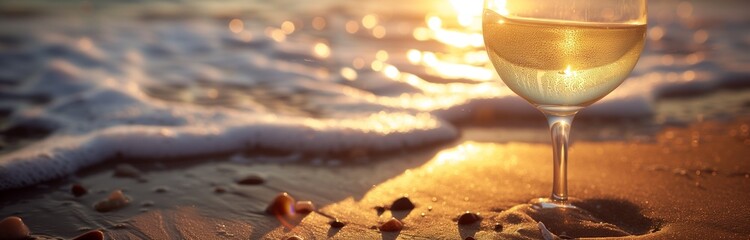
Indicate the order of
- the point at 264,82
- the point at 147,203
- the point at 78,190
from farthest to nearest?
the point at 264,82
the point at 78,190
the point at 147,203

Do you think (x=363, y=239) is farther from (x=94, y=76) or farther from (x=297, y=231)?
(x=94, y=76)

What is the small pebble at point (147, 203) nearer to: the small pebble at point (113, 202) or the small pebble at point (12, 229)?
the small pebble at point (113, 202)

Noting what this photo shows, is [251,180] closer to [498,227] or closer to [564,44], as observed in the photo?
[498,227]

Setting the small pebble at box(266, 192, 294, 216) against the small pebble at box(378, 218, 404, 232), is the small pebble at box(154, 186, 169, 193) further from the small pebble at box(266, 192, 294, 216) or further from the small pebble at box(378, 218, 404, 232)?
the small pebble at box(378, 218, 404, 232)

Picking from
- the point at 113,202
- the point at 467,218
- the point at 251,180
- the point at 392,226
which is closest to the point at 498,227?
the point at 467,218

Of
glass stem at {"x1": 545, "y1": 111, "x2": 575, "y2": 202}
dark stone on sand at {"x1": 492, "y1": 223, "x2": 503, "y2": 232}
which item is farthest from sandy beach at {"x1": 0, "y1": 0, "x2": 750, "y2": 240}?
glass stem at {"x1": 545, "y1": 111, "x2": 575, "y2": 202}

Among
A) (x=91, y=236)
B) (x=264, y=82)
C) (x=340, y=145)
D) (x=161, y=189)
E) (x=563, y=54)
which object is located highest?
(x=264, y=82)

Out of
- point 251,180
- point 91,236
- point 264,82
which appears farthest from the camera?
point 264,82

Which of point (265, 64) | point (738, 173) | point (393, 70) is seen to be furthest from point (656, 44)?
point (738, 173)
